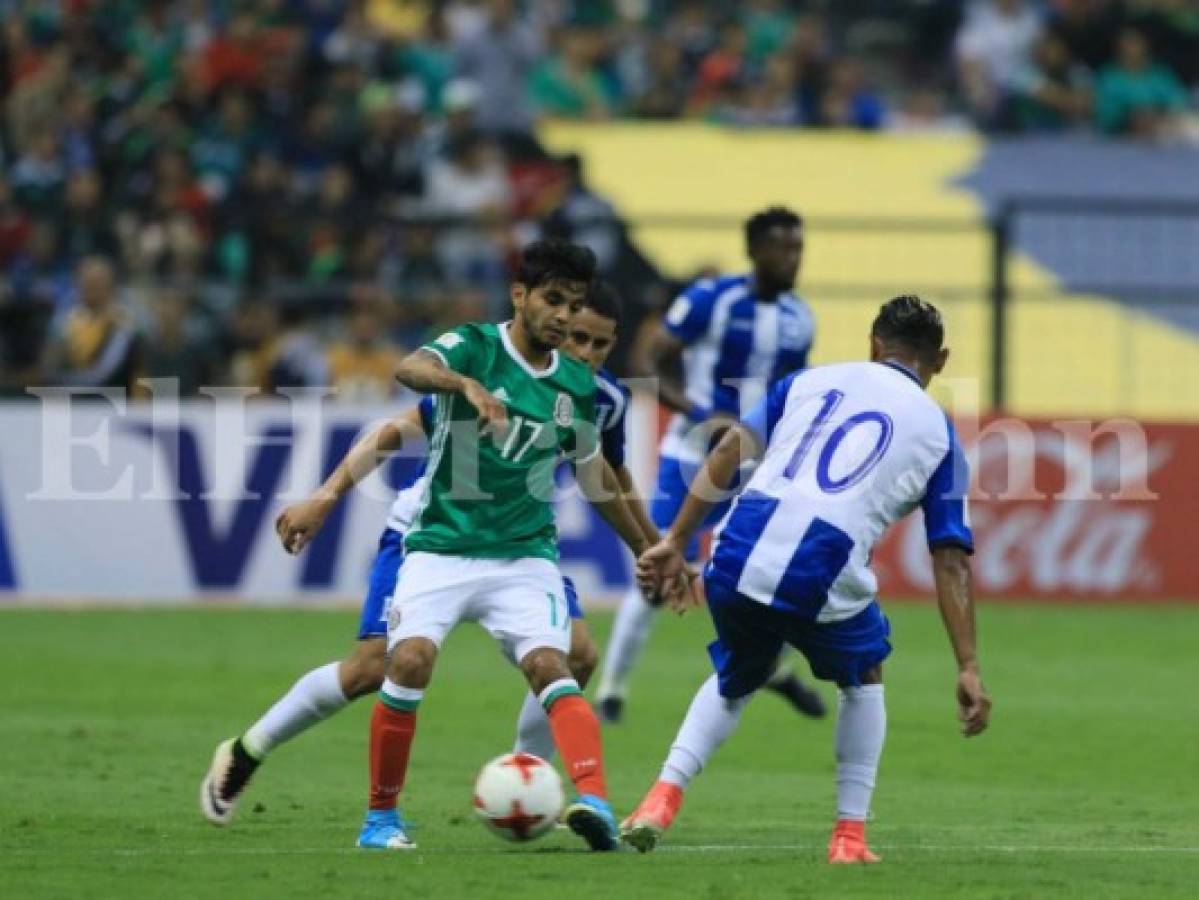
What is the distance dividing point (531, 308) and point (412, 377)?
51cm

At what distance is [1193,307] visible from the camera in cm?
2197

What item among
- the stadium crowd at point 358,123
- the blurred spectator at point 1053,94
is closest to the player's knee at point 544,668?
the stadium crowd at point 358,123

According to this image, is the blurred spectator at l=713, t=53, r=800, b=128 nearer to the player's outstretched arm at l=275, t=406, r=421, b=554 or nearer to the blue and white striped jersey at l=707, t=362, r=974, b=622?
the player's outstretched arm at l=275, t=406, r=421, b=554

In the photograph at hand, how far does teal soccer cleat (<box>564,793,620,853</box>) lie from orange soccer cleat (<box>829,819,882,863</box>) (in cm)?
72

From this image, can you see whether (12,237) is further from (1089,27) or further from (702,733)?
(702,733)

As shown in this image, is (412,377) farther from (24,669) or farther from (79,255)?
(79,255)

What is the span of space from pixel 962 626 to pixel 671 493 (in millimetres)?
5340

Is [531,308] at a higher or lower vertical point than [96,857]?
higher

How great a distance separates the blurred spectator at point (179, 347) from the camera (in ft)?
64.3

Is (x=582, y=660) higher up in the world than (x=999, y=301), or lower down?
lower down

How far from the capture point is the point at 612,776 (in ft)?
36.7

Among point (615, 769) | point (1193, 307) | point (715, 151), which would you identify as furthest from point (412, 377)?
point (715, 151)

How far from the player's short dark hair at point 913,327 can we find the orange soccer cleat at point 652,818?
1657 millimetres

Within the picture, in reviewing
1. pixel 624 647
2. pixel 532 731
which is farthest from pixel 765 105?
pixel 532 731
